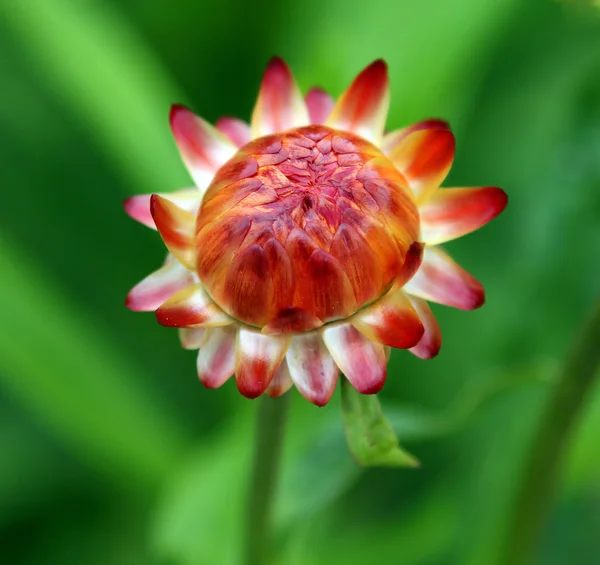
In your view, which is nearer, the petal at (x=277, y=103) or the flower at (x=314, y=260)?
the flower at (x=314, y=260)

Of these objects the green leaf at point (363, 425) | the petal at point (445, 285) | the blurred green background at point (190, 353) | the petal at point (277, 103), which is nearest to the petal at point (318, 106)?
the petal at point (277, 103)

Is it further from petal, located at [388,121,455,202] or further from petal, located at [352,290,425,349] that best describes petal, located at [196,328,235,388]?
petal, located at [388,121,455,202]

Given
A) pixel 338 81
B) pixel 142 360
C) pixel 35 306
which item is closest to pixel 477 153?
pixel 338 81

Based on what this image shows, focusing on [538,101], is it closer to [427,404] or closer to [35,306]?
[427,404]

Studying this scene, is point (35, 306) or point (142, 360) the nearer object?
point (35, 306)

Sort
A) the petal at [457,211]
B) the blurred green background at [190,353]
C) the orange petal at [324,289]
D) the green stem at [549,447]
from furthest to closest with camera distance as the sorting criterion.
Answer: the blurred green background at [190,353]
the green stem at [549,447]
the petal at [457,211]
the orange petal at [324,289]

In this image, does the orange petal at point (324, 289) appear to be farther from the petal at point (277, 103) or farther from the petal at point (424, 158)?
the petal at point (277, 103)

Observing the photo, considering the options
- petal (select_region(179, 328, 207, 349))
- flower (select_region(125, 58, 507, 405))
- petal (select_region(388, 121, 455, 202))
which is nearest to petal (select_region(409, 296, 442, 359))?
flower (select_region(125, 58, 507, 405))
